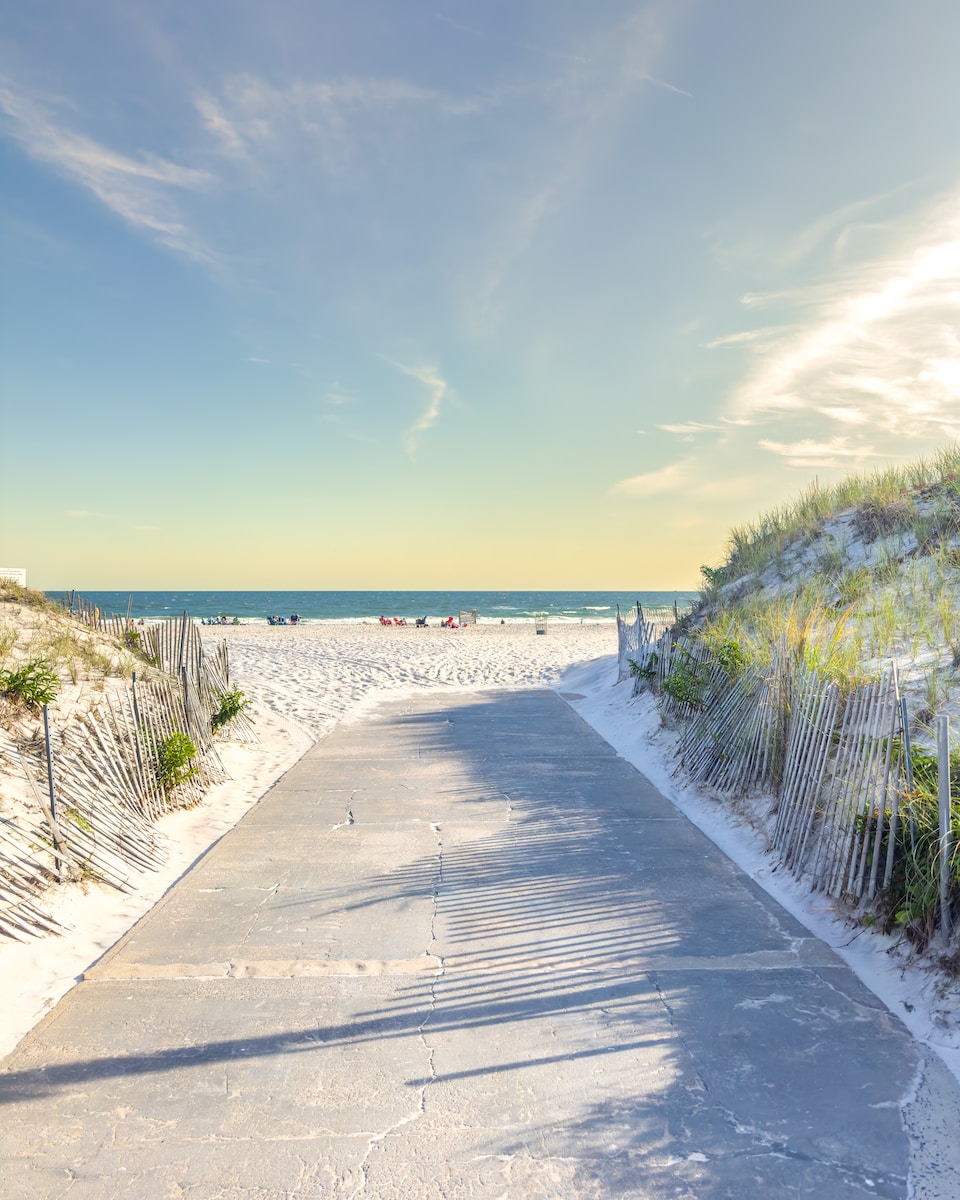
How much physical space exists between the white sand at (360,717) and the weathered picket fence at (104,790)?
0.16 metres

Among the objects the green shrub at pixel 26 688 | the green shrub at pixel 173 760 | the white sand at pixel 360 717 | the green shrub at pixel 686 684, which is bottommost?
the white sand at pixel 360 717

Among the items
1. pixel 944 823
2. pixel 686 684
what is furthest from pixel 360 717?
pixel 944 823

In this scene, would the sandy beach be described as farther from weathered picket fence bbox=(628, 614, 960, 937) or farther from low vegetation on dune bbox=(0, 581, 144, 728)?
weathered picket fence bbox=(628, 614, 960, 937)

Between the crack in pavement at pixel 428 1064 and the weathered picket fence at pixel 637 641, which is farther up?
the weathered picket fence at pixel 637 641

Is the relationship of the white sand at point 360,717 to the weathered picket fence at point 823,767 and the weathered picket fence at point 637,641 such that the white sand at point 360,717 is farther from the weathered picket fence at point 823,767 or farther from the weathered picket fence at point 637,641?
the weathered picket fence at point 637,641

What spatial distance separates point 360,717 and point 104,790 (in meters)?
6.58

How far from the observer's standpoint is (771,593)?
12.2 metres

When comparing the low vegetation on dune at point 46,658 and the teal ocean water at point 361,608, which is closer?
the low vegetation on dune at point 46,658

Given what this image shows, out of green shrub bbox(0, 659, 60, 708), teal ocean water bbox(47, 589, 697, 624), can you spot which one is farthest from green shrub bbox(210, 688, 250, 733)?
teal ocean water bbox(47, 589, 697, 624)

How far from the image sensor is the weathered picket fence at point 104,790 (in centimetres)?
473

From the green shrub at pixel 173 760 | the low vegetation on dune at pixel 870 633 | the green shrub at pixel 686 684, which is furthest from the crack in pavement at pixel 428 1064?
the green shrub at pixel 686 684

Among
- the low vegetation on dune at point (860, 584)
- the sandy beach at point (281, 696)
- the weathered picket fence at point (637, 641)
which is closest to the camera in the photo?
the sandy beach at point (281, 696)

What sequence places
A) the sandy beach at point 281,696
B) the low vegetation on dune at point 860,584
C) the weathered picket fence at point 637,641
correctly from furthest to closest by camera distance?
Answer: the weathered picket fence at point 637,641 → the low vegetation on dune at point 860,584 → the sandy beach at point 281,696

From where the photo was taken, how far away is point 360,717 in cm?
1239
